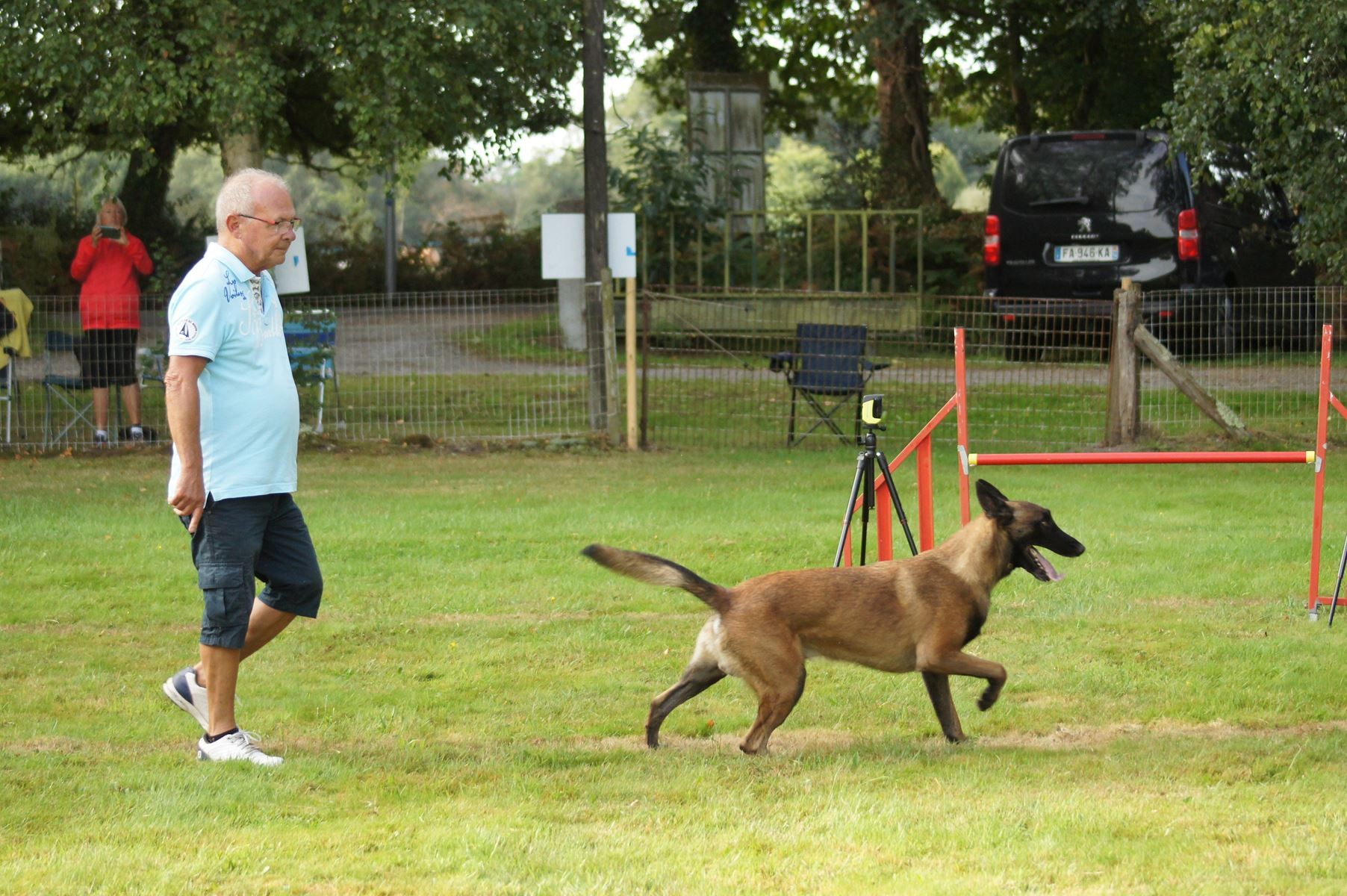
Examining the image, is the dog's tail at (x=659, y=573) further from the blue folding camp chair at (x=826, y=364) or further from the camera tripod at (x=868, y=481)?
the blue folding camp chair at (x=826, y=364)

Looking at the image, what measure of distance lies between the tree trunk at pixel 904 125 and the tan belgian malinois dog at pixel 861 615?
19611 millimetres

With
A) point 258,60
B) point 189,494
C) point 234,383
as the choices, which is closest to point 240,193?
point 234,383

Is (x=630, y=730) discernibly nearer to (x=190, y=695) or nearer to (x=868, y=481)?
(x=190, y=695)

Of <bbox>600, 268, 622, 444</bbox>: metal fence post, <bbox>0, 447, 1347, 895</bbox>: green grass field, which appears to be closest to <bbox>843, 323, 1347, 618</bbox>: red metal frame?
<bbox>0, 447, 1347, 895</bbox>: green grass field

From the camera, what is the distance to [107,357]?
13.7 metres

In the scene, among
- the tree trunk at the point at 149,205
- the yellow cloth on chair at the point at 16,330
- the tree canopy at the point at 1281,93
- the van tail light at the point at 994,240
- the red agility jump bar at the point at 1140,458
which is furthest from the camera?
the tree trunk at the point at 149,205

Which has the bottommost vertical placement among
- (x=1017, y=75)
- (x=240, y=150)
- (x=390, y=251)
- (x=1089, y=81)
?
(x=390, y=251)

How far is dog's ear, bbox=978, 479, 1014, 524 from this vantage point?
5.65 meters

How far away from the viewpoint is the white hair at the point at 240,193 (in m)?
5.12

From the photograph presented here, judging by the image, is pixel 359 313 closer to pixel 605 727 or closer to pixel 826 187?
pixel 605 727

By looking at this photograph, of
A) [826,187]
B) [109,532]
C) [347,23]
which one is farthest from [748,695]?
[826,187]

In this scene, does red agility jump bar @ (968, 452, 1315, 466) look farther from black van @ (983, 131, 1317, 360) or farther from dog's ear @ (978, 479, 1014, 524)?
black van @ (983, 131, 1317, 360)

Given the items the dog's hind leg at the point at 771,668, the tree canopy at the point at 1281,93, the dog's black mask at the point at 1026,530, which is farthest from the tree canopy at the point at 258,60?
the dog's hind leg at the point at 771,668

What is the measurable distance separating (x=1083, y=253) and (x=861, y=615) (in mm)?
12339
